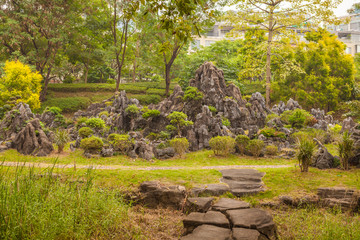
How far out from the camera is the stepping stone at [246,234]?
4.98 metres

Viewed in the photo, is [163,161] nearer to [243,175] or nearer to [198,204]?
[243,175]

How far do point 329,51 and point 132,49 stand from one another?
2589 centimetres

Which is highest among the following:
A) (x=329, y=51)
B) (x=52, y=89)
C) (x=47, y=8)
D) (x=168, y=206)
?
(x=47, y=8)

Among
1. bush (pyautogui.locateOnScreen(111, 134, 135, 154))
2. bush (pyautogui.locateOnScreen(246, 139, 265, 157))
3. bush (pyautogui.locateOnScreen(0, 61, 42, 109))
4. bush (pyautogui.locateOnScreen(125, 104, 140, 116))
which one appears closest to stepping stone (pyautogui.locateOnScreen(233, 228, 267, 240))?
bush (pyautogui.locateOnScreen(246, 139, 265, 157))

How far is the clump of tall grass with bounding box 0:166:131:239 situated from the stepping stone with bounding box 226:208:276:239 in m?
2.39

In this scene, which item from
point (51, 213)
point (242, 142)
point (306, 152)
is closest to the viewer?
point (51, 213)

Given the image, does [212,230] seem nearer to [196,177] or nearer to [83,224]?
[83,224]

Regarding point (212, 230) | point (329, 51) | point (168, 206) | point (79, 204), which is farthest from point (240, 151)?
point (329, 51)

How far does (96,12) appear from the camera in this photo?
34.6 meters

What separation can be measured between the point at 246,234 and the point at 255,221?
0.59 meters

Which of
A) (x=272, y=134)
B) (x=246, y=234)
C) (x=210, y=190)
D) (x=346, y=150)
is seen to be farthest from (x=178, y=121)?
(x=246, y=234)

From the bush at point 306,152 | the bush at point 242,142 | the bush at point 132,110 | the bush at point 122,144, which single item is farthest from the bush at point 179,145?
the bush at point 306,152

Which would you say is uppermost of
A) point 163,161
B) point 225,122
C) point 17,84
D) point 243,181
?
point 17,84

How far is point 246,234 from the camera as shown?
201 inches
